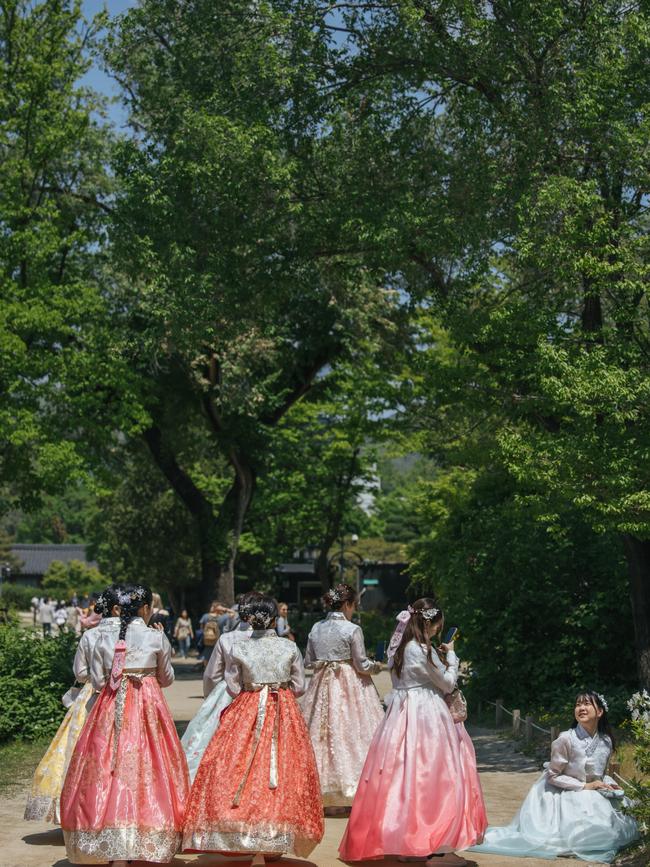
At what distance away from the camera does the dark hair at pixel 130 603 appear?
26.8 ft

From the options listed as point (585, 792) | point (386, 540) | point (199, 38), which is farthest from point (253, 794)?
point (386, 540)

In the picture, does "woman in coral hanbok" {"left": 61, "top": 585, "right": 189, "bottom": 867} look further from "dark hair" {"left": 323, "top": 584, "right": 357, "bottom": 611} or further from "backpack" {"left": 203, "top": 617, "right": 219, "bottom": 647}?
"backpack" {"left": 203, "top": 617, "right": 219, "bottom": 647}

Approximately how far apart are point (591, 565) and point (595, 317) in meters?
4.44

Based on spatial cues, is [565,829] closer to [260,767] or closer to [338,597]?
[260,767]

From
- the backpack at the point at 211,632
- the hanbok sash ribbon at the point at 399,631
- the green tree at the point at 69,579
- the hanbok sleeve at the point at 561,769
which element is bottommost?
the hanbok sleeve at the point at 561,769

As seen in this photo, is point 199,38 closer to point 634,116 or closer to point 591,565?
point 634,116

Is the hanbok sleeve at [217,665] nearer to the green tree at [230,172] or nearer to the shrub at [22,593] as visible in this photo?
the green tree at [230,172]

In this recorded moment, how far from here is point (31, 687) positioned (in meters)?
14.3

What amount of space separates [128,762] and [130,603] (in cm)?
104

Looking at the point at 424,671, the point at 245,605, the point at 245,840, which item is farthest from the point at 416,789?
the point at 245,605

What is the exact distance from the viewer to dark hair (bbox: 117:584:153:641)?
26.8 ft

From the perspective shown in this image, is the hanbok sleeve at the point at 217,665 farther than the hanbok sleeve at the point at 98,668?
Yes

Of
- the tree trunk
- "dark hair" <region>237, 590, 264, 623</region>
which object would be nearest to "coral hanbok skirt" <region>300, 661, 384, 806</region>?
"dark hair" <region>237, 590, 264, 623</region>

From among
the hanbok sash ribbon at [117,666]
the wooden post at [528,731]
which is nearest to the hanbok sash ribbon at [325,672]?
the hanbok sash ribbon at [117,666]
